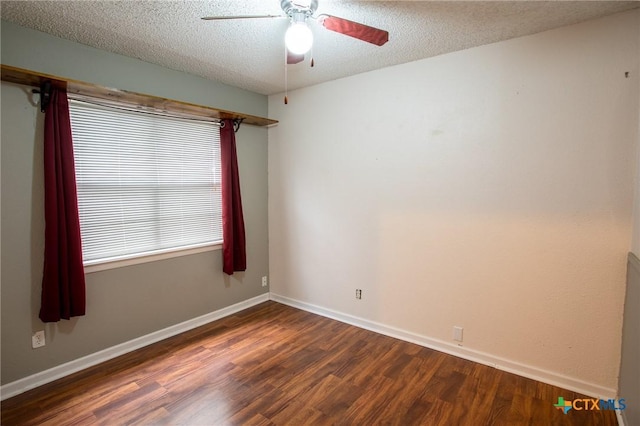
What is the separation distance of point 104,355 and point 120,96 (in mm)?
2160

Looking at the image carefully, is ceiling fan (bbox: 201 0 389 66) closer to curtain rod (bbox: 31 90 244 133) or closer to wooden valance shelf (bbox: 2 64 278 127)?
wooden valance shelf (bbox: 2 64 278 127)

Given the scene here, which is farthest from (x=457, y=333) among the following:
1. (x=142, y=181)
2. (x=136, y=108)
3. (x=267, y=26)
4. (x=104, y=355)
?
(x=136, y=108)

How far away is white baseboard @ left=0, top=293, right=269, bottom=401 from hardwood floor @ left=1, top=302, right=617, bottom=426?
7 centimetres

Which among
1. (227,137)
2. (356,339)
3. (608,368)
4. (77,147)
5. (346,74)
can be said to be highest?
(346,74)

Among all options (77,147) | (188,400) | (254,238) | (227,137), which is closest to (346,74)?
(227,137)

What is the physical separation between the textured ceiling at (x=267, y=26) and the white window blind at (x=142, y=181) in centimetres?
58

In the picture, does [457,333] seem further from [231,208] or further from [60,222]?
[60,222]

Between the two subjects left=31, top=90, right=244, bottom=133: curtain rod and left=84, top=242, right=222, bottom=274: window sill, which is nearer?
left=31, top=90, right=244, bottom=133: curtain rod

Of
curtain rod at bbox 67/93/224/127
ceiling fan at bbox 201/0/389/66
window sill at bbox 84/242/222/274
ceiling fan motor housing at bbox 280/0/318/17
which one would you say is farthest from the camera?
window sill at bbox 84/242/222/274

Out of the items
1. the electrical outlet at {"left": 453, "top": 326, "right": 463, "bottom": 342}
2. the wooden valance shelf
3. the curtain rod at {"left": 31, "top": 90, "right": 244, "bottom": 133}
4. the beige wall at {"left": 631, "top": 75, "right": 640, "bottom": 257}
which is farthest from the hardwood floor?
the wooden valance shelf

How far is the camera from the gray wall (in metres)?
2.19

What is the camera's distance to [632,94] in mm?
2021

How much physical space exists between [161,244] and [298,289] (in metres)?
1.64

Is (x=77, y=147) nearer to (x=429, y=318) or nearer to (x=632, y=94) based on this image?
(x=429, y=318)
